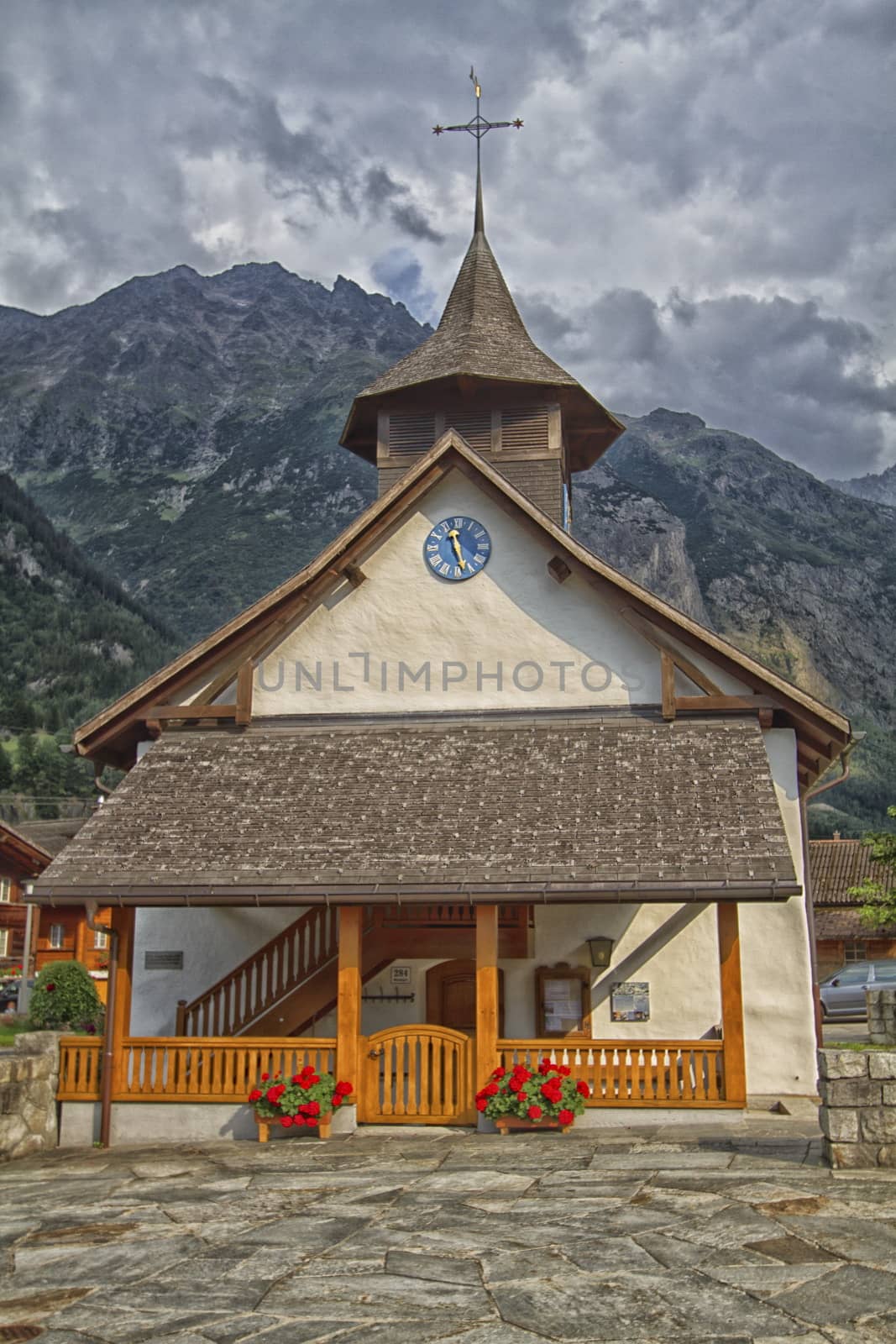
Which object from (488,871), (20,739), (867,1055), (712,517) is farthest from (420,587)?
(712,517)

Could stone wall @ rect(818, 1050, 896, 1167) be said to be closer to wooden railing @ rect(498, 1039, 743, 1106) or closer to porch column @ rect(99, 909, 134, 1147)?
wooden railing @ rect(498, 1039, 743, 1106)

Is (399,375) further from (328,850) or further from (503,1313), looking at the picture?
(503,1313)

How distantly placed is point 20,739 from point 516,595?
74.6 m

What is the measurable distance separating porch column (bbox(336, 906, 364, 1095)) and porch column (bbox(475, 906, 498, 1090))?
1.36m

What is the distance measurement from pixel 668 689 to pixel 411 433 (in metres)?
8.07

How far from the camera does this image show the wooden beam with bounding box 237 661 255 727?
733 inches

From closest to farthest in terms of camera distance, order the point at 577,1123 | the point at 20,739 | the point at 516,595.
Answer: the point at 577,1123 → the point at 516,595 → the point at 20,739

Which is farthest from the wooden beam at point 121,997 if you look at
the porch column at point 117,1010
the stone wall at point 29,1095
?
the stone wall at point 29,1095

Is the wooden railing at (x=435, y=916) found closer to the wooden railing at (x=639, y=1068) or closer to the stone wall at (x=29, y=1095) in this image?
the wooden railing at (x=639, y=1068)

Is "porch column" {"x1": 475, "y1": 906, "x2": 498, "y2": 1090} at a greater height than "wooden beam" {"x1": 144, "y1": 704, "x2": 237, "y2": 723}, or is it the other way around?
"wooden beam" {"x1": 144, "y1": 704, "x2": 237, "y2": 723}

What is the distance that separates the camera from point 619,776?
654 inches

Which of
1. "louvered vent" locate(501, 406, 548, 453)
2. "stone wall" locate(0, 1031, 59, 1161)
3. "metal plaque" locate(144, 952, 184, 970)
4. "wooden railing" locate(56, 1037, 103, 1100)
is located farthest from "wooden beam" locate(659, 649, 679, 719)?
"stone wall" locate(0, 1031, 59, 1161)

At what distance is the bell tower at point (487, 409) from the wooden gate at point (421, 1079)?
994 cm

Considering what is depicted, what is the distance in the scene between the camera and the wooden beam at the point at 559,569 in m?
18.7
